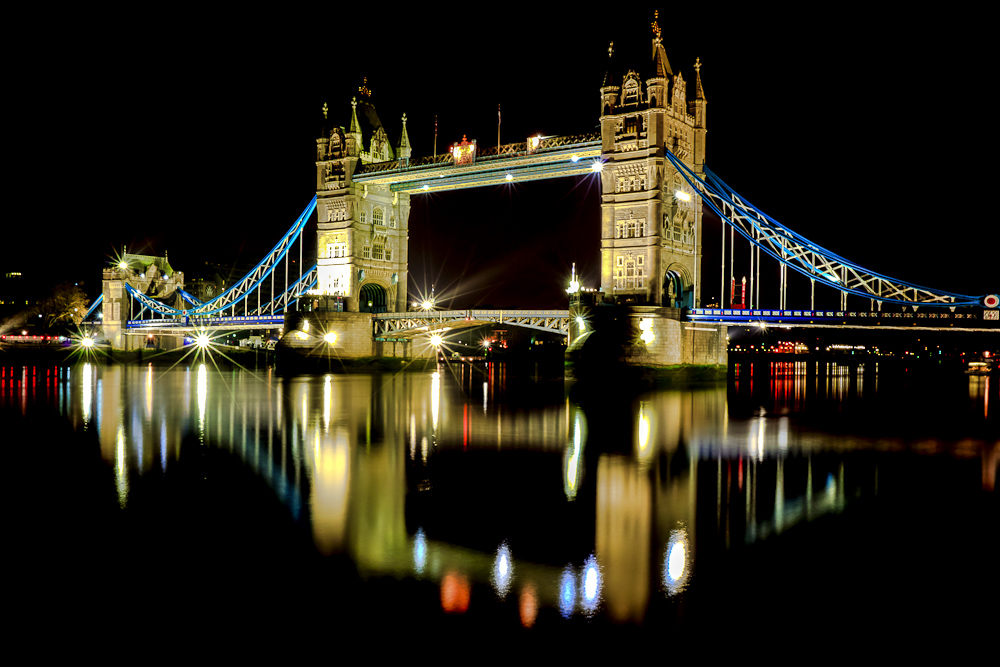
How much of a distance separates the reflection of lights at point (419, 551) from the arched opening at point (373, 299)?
48.3 metres

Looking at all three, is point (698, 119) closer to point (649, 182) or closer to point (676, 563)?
point (649, 182)

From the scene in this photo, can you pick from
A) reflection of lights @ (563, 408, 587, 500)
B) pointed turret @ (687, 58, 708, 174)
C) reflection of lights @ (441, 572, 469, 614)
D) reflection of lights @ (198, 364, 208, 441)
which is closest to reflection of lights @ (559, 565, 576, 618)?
reflection of lights @ (441, 572, 469, 614)

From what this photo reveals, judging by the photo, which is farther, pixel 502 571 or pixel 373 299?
pixel 373 299

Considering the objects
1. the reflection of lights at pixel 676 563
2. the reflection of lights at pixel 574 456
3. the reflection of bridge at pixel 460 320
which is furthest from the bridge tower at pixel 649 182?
the reflection of lights at pixel 676 563

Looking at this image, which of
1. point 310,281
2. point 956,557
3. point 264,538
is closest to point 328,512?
point 264,538

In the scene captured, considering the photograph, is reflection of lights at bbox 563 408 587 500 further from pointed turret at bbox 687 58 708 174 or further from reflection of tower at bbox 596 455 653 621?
pointed turret at bbox 687 58 708 174

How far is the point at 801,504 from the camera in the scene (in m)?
11.1

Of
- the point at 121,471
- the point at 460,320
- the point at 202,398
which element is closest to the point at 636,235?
the point at 460,320

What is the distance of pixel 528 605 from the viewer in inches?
271

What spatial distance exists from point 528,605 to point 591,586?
0.75 m

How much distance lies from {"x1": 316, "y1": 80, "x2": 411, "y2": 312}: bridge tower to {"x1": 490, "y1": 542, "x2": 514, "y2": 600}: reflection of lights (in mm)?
46748

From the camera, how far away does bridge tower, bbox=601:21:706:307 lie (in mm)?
41938

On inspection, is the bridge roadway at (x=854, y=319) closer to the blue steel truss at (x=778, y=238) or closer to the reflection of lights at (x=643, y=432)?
the blue steel truss at (x=778, y=238)

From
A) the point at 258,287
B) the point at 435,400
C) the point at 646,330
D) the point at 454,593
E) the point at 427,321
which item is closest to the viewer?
the point at 454,593
